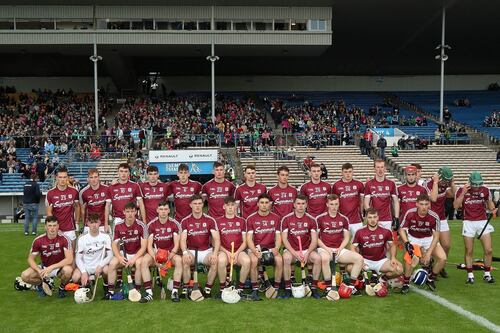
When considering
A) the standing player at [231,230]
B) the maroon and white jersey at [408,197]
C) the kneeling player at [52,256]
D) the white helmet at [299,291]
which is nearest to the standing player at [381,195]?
the maroon and white jersey at [408,197]

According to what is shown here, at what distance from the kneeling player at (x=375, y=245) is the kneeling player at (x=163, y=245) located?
264cm

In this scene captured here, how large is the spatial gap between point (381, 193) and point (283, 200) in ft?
5.33

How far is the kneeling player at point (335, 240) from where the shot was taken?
27.7 feet

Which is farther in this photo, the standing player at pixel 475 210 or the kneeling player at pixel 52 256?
the standing player at pixel 475 210

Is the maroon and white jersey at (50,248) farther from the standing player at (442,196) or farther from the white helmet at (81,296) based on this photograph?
the standing player at (442,196)

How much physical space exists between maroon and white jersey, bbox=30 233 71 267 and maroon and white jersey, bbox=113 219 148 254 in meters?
0.77

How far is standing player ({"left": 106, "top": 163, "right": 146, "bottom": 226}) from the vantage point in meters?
9.71

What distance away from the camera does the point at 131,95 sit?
123ft

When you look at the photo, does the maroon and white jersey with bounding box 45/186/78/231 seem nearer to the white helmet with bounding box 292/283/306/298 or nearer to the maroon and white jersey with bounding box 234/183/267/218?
the maroon and white jersey with bounding box 234/183/267/218

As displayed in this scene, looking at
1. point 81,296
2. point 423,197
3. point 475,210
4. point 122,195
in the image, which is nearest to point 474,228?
point 475,210

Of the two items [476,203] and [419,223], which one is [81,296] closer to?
[419,223]

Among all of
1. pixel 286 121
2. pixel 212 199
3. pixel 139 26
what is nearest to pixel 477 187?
pixel 212 199

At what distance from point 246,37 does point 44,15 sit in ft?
33.8

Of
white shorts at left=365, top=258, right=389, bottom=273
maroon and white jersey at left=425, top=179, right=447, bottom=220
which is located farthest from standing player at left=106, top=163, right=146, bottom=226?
maroon and white jersey at left=425, top=179, right=447, bottom=220
